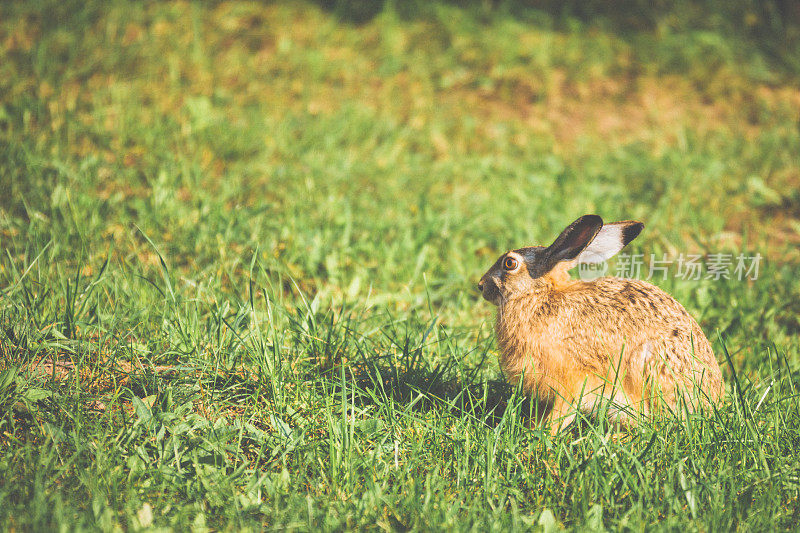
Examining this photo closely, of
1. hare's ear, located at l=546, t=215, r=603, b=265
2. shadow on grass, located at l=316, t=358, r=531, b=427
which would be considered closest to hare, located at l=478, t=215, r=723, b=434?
hare's ear, located at l=546, t=215, r=603, b=265

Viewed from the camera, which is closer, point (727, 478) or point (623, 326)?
point (727, 478)

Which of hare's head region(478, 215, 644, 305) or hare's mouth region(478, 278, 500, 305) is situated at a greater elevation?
hare's head region(478, 215, 644, 305)

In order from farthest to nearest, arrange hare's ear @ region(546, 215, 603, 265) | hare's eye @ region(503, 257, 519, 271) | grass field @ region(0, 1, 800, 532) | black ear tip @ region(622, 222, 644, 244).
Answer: hare's eye @ region(503, 257, 519, 271) < black ear tip @ region(622, 222, 644, 244) < hare's ear @ region(546, 215, 603, 265) < grass field @ region(0, 1, 800, 532)

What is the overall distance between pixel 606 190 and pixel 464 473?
3.62 metres

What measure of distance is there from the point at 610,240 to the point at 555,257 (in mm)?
263

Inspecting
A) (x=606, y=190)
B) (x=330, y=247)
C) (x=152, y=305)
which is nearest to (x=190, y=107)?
(x=330, y=247)

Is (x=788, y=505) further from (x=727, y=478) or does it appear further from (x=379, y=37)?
(x=379, y=37)

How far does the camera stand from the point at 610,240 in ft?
10.0

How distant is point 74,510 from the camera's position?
2197 millimetres

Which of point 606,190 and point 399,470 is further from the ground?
point 606,190

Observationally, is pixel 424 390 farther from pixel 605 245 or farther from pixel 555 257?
pixel 605 245

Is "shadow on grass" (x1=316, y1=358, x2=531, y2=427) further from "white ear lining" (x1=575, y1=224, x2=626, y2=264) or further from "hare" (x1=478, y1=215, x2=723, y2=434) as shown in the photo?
"white ear lining" (x1=575, y1=224, x2=626, y2=264)

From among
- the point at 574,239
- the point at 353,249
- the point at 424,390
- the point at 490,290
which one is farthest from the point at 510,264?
the point at 353,249

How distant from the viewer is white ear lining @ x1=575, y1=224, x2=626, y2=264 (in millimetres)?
3020
